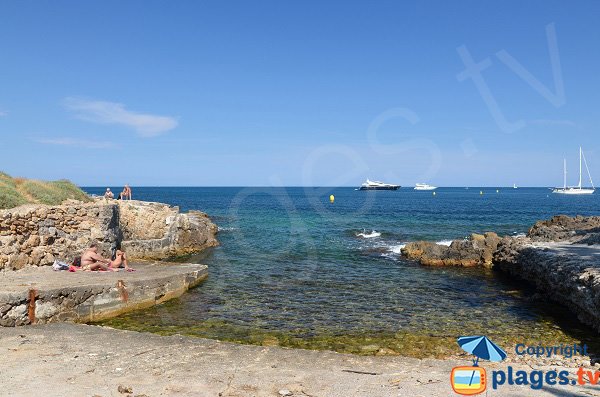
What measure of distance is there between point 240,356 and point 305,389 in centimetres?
219

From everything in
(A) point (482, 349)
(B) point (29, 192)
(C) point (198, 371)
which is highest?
(B) point (29, 192)

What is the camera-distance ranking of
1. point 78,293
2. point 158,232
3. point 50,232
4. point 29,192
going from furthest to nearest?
point 158,232 → point 29,192 → point 50,232 → point 78,293

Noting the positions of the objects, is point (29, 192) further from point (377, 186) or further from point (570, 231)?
point (377, 186)

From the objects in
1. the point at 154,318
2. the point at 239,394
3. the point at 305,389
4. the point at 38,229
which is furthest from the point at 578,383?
the point at 38,229

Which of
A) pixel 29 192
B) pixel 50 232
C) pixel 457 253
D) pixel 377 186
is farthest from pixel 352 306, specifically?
pixel 377 186

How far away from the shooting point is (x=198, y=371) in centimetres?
820

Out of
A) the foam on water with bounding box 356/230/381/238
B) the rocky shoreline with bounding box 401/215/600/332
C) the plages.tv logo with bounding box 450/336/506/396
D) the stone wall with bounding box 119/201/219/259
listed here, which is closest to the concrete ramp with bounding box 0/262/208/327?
the stone wall with bounding box 119/201/219/259

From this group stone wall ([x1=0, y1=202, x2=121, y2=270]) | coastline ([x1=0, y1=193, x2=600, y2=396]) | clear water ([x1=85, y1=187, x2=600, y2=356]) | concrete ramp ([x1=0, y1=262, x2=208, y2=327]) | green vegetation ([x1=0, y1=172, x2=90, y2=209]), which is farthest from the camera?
green vegetation ([x1=0, y1=172, x2=90, y2=209])

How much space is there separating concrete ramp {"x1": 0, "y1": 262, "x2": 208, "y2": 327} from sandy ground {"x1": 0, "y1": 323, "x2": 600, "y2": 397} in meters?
0.97

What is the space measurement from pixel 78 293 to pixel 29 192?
911 centimetres

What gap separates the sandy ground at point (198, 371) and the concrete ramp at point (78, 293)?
97 centimetres

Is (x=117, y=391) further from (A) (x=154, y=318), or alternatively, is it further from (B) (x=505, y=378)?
(B) (x=505, y=378)

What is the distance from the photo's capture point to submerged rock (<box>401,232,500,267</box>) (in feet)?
83.4

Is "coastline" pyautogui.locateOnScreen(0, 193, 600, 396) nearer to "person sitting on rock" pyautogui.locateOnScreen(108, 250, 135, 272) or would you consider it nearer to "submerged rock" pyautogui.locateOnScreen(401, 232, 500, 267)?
"person sitting on rock" pyautogui.locateOnScreen(108, 250, 135, 272)
